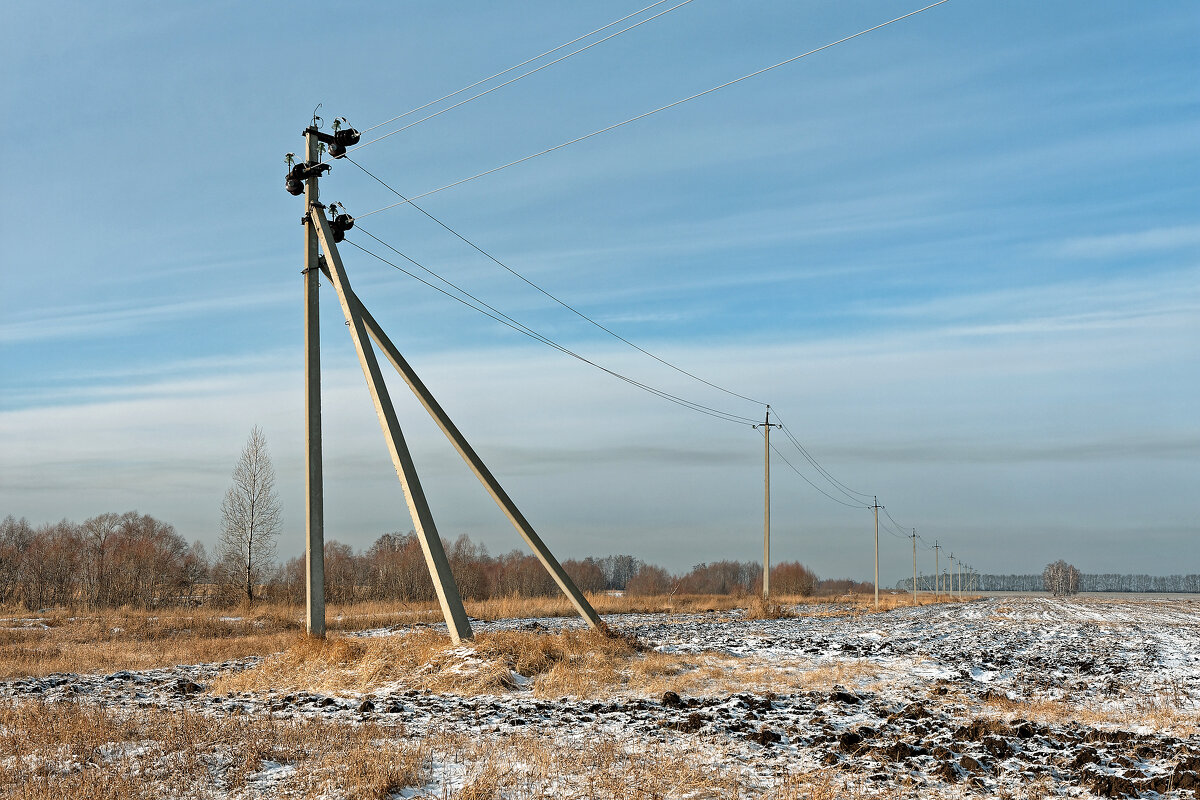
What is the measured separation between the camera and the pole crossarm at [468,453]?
1714 cm

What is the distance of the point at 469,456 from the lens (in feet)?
57.5

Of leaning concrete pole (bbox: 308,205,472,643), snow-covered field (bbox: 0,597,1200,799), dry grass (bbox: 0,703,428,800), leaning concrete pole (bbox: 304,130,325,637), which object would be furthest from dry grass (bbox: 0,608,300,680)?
dry grass (bbox: 0,703,428,800)

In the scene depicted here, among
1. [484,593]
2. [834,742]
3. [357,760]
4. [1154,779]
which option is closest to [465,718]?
[357,760]

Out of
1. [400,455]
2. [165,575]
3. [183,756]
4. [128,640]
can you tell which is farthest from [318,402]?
[165,575]

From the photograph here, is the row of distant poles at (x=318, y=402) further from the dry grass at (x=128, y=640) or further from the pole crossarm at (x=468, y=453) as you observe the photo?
the dry grass at (x=128, y=640)

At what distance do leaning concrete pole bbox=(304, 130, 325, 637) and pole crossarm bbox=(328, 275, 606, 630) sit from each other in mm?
1120

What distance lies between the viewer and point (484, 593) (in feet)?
222

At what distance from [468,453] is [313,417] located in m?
3.28

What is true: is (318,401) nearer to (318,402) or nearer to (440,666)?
(318,402)

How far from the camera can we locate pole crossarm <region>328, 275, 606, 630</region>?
56.2ft

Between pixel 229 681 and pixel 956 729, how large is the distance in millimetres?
11801

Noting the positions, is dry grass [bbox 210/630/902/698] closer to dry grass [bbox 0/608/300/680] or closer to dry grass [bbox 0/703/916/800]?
dry grass [bbox 0/703/916/800]

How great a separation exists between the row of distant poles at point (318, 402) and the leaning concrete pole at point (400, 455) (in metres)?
0.02

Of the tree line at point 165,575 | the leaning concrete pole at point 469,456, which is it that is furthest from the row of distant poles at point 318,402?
the tree line at point 165,575
